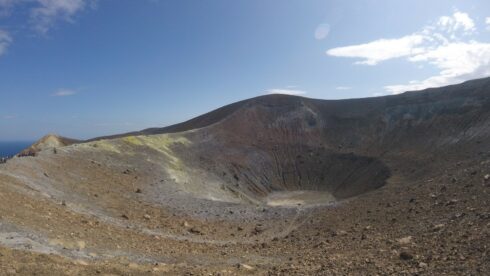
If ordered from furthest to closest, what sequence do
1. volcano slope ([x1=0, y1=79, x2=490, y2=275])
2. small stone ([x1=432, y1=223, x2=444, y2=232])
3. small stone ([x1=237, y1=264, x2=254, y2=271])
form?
small stone ([x1=432, y1=223, x2=444, y2=232]) → small stone ([x1=237, y1=264, x2=254, y2=271]) → volcano slope ([x1=0, y1=79, x2=490, y2=275])

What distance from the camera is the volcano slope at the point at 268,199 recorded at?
44.2 feet

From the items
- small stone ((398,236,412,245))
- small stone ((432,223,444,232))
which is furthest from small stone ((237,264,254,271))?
small stone ((432,223,444,232))

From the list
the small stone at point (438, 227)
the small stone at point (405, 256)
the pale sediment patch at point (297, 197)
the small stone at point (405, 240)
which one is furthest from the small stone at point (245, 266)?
the pale sediment patch at point (297, 197)

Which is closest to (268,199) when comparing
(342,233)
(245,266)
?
(342,233)

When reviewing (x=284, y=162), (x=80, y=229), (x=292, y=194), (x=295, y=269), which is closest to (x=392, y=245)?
(x=295, y=269)

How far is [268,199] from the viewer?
4966 centimetres

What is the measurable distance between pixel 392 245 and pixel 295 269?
4363 mm

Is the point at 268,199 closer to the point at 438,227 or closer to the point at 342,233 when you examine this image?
the point at 342,233

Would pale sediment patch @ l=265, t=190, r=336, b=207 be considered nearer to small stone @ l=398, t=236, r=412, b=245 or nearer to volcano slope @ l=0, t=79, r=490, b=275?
volcano slope @ l=0, t=79, r=490, b=275

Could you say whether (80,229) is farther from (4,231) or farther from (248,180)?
(248,180)

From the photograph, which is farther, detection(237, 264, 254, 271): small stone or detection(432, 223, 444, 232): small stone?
detection(432, 223, 444, 232): small stone

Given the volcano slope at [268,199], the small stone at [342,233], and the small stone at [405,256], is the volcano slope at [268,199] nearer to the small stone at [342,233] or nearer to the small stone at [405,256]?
the small stone at [405,256]

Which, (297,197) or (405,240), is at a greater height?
(405,240)

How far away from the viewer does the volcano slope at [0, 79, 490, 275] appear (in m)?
13.5
